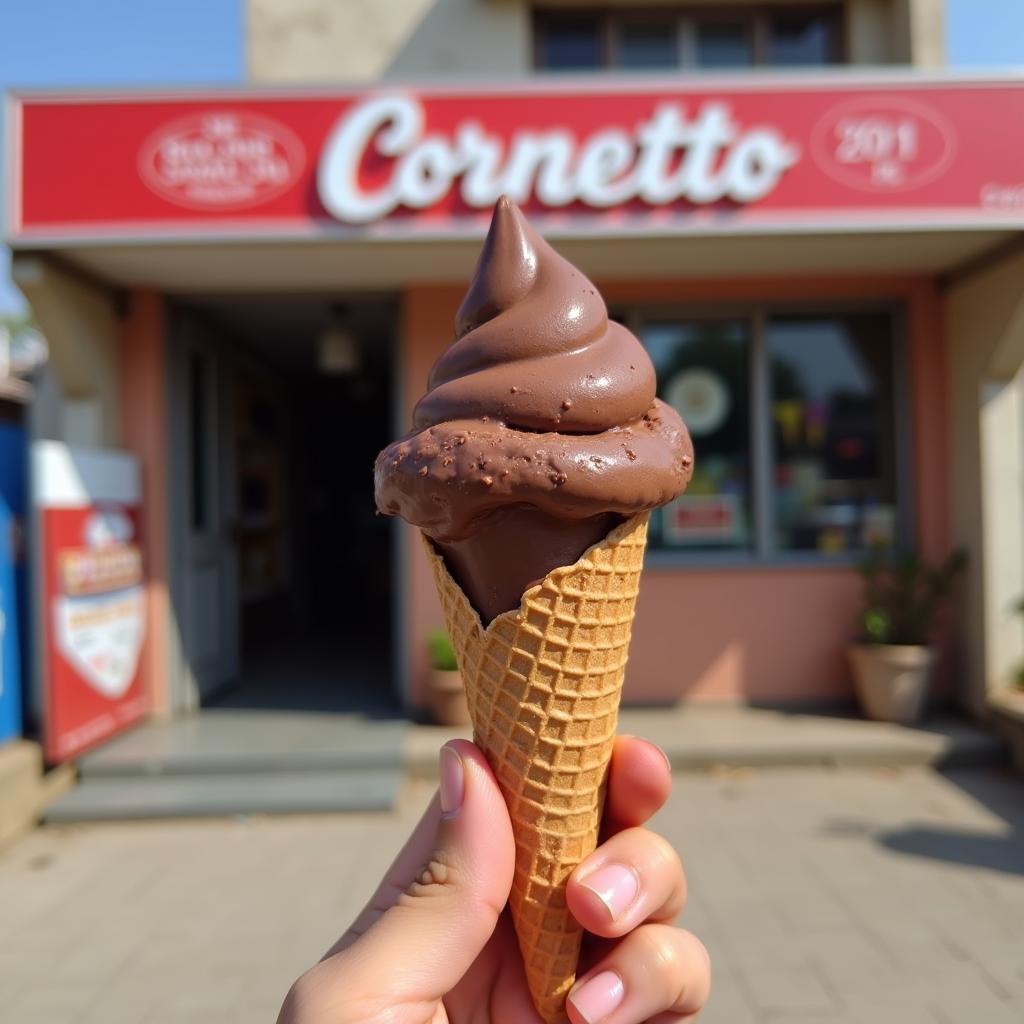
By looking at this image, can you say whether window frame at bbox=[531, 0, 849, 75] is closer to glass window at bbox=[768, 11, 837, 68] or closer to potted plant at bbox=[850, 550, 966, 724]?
glass window at bbox=[768, 11, 837, 68]

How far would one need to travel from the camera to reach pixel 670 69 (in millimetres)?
7180

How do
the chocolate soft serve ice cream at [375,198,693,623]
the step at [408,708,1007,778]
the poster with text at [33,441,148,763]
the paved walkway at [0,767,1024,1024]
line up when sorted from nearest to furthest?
the chocolate soft serve ice cream at [375,198,693,623], the paved walkway at [0,767,1024,1024], the poster with text at [33,441,148,763], the step at [408,708,1007,778]

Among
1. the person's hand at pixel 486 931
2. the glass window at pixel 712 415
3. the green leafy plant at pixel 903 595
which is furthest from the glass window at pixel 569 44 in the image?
the person's hand at pixel 486 931

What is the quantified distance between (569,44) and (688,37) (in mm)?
1150

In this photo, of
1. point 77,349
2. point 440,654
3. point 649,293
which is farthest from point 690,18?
point 440,654

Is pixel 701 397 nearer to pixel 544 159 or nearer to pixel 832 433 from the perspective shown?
pixel 832 433

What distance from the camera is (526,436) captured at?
1649 millimetres

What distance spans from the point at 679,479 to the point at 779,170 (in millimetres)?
4415

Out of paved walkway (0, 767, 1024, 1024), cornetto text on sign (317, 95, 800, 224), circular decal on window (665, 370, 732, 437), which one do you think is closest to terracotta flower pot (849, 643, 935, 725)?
paved walkway (0, 767, 1024, 1024)

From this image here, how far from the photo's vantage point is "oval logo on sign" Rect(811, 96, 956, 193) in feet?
17.1

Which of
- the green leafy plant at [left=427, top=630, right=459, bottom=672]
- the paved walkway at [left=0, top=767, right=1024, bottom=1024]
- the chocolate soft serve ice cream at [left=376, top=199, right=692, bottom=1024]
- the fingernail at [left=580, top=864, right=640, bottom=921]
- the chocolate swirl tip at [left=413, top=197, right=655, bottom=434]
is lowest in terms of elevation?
the paved walkway at [left=0, top=767, right=1024, bottom=1024]

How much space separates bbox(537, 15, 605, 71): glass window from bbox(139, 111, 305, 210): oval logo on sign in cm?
334

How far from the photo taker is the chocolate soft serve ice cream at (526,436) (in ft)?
5.18

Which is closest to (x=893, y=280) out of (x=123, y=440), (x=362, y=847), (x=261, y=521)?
(x=362, y=847)
